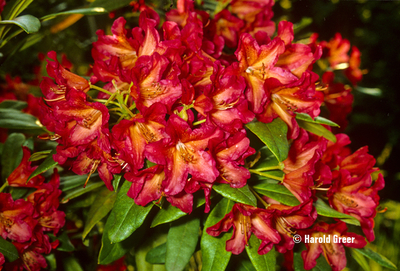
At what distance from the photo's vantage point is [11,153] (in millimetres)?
1014

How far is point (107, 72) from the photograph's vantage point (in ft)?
2.27

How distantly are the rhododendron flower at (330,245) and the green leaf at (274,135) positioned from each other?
270mm

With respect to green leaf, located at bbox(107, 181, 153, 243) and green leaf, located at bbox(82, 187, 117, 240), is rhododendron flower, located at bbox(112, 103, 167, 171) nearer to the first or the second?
green leaf, located at bbox(107, 181, 153, 243)

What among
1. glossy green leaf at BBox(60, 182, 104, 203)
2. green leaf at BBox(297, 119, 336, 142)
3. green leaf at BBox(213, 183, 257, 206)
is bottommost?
glossy green leaf at BBox(60, 182, 104, 203)

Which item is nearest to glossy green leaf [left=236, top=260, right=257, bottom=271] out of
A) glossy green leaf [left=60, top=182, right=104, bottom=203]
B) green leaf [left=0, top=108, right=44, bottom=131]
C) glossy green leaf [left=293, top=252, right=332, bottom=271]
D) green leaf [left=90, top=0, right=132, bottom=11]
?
glossy green leaf [left=293, top=252, right=332, bottom=271]

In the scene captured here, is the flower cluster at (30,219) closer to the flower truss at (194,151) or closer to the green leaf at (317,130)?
the flower truss at (194,151)

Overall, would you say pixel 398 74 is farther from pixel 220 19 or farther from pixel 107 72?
pixel 107 72

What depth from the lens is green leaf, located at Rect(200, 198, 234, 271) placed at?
0.77 m

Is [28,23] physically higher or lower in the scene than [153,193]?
higher

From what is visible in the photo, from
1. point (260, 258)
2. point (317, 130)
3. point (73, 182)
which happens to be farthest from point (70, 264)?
point (317, 130)

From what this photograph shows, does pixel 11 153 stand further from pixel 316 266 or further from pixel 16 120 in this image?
pixel 316 266

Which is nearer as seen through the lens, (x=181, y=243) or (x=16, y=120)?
(x=181, y=243)

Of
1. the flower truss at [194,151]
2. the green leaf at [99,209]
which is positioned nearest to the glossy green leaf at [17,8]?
the flower truss at [194,151]

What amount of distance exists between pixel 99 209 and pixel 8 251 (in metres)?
0.23
